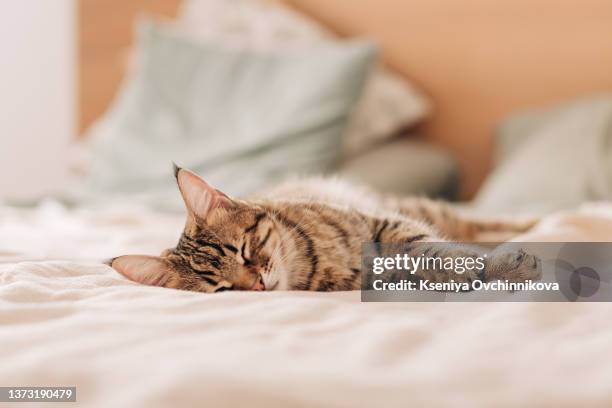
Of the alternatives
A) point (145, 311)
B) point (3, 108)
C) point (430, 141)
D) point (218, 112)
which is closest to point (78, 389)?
point (145, 311)

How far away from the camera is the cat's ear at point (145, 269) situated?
2.92 feet

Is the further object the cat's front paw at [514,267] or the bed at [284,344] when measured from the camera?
the cat's front paw at [514,267]

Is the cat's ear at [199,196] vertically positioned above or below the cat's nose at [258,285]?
above

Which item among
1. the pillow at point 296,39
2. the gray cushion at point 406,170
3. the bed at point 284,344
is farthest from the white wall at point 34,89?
the bed at point 284,344

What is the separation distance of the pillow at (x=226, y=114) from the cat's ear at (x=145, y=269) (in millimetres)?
954

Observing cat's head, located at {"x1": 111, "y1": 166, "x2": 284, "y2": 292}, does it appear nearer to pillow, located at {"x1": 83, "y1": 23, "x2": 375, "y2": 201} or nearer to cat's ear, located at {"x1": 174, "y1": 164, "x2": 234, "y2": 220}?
cat's ear, located at {"x1": 174, "y1": 164, "x2": 234, "y2": 220}

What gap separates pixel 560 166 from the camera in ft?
5.53

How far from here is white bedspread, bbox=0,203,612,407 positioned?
1.69ft

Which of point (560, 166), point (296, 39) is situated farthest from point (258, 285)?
point (296, 39)

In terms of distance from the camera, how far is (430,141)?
234 cm

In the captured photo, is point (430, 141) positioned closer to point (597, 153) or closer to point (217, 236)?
point (597, 153)

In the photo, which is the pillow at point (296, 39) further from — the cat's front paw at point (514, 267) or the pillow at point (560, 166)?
the cat's front paw at point (514, 267)

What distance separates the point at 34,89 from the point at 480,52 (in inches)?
76.9

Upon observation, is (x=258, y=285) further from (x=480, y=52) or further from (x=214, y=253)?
(x=480, y=52)
